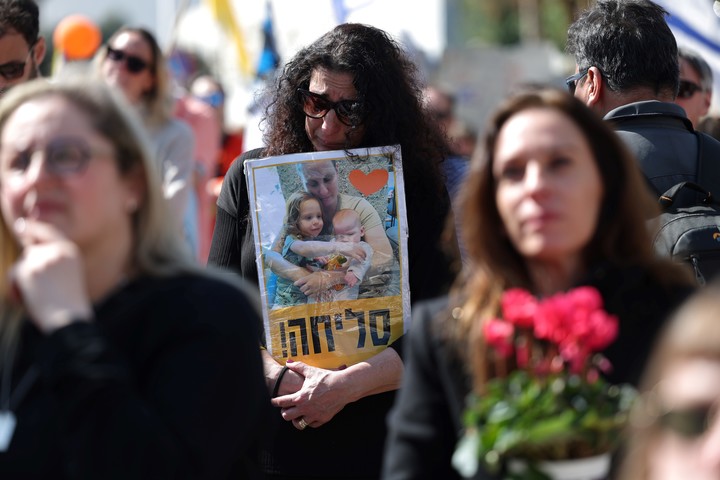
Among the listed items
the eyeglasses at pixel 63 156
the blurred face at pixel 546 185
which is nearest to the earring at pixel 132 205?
the eyeglasses at pixel 63 156

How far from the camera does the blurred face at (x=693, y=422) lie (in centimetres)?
164

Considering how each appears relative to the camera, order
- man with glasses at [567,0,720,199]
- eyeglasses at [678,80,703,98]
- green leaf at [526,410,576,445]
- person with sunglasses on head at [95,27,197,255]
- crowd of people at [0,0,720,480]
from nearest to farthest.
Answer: green leaf at [526,410,576,445] < crowd of people at [0,0,720,480] < man with glasses at [567,0,720,199] < eyeglasses at [678,80,703,98] < person with sunglasses on head at [95,27,197,255]

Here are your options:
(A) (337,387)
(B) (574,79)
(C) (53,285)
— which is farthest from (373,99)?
(C) (53,285)

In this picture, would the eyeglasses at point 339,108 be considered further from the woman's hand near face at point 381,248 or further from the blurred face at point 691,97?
the blurred face at point 691,97

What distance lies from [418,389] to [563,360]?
42 cm

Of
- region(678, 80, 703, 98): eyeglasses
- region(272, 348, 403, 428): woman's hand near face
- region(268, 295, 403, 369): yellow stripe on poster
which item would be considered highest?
region(678, 80, 703, 98): eyeglasses

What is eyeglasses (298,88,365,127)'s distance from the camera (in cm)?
365

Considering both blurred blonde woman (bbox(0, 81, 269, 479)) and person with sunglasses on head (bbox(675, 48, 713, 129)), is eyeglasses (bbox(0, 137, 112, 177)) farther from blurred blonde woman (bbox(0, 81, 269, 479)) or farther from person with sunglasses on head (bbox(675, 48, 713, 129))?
person with sunglasses on head (bbox(675, 48, 713, 129))

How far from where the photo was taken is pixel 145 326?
240 cm

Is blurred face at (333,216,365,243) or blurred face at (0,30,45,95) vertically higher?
blurred face at (0,30,45,95)

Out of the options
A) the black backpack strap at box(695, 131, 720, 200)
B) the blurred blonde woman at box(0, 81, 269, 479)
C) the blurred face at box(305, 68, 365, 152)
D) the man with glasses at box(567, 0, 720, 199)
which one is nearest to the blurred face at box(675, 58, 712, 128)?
the man with glasses at box(567, 0, 720, 199)

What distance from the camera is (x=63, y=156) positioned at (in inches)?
95.8

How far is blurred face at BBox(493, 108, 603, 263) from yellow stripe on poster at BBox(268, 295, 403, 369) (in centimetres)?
113

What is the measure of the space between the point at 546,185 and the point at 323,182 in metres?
1.32
